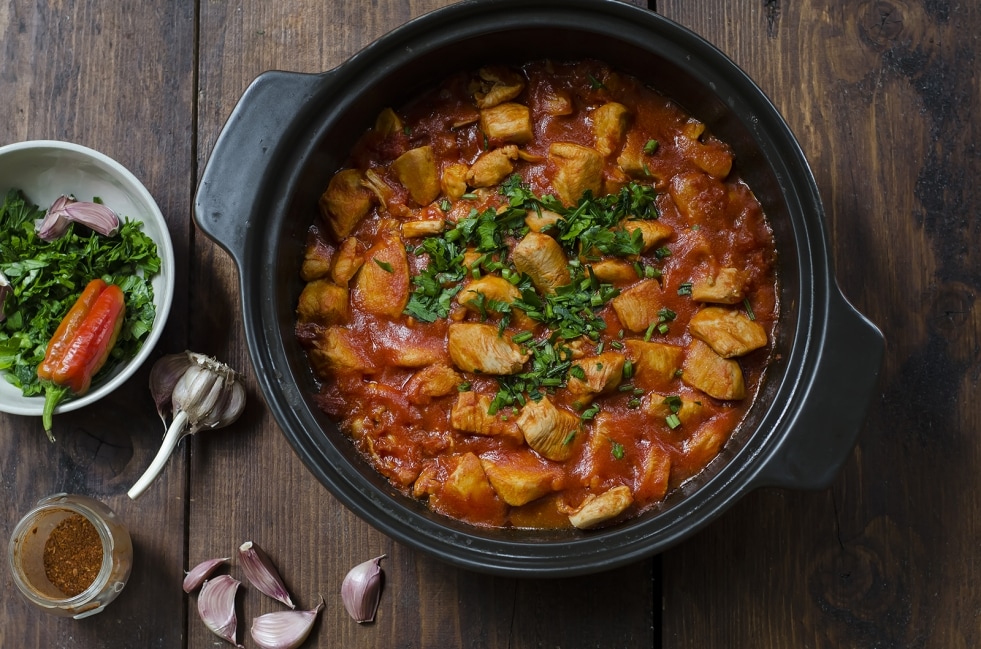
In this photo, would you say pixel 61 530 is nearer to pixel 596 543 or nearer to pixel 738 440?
pixel 596 543

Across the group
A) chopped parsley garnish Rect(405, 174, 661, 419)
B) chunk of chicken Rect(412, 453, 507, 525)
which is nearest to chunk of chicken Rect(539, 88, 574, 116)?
chopped parsley garnish Rect(405, 174, 661, 419)

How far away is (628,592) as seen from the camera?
8.86 feet

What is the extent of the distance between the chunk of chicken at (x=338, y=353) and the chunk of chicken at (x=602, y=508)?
0.75 m

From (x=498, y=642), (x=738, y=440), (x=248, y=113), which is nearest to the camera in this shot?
(x=248, y=113)

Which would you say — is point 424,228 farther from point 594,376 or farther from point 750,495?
point 750,495

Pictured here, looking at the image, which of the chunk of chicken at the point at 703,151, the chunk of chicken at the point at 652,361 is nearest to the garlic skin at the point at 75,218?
the chunk of chicken at the point at 652,361

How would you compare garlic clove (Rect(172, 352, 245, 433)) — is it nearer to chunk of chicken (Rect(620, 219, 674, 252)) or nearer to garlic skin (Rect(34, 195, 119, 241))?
garlic skin (Rect(34, 195, 119, 241))

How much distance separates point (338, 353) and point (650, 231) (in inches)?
39.1

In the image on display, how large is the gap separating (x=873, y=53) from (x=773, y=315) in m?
0.99

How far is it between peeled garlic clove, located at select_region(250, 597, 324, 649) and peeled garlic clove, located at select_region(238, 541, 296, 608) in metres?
0.04

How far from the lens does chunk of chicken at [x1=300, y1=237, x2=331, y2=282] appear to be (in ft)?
8.27

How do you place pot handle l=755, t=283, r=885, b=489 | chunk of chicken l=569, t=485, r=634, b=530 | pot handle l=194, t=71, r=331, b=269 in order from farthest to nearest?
chunk of chicken l=569, t=485, r=634, b=530 → pot handle l=194, t=71, r=331, b=269 → pot handle l=755, t=283, r=885, b=489

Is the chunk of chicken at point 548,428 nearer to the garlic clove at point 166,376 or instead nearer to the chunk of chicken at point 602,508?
the chunk of chicken at point 602,508

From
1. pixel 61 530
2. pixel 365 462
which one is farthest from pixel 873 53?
pixel 61 530
